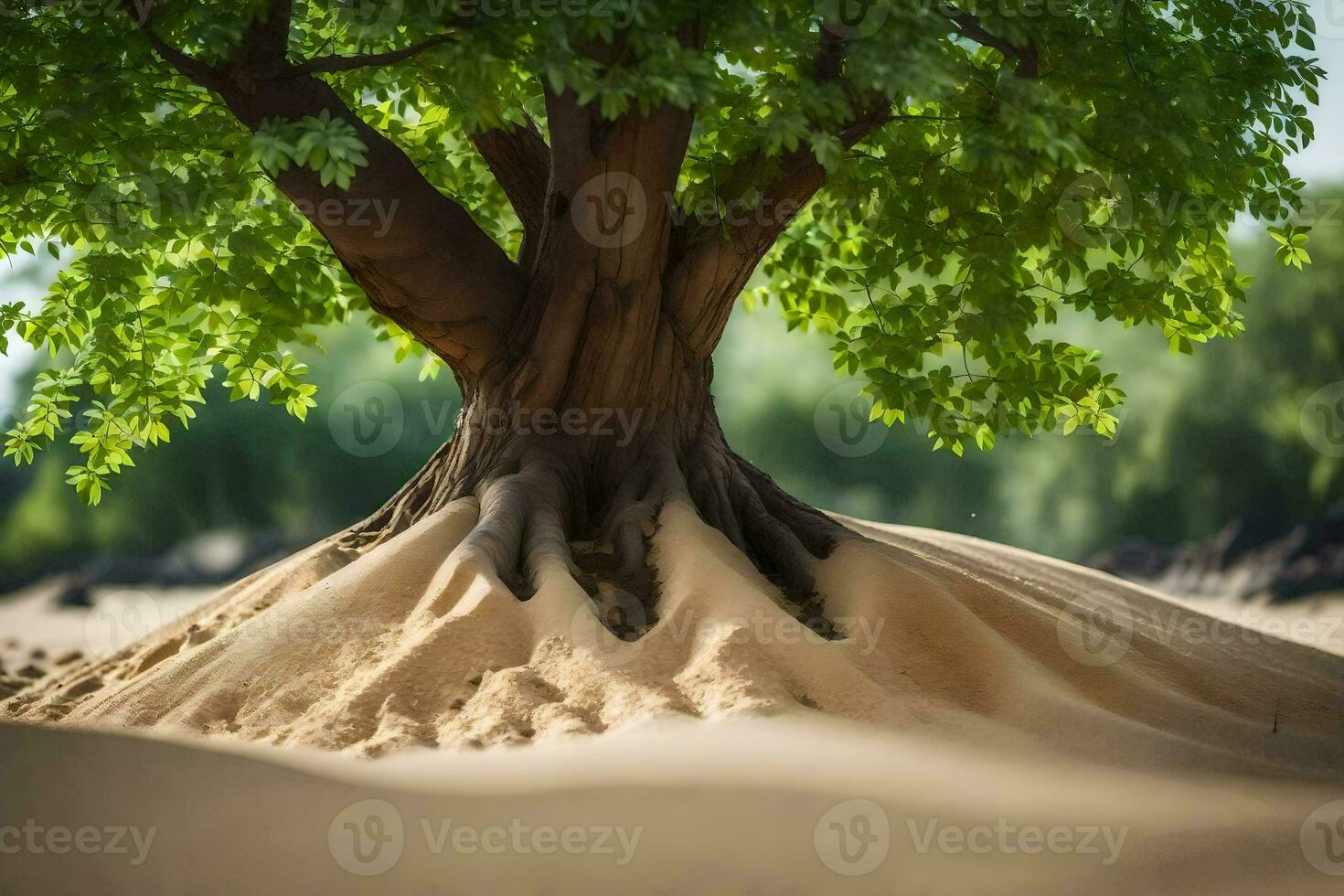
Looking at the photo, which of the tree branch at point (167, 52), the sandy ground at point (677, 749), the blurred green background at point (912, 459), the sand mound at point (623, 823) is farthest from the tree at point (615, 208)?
the blurred green background at point (912, 459)

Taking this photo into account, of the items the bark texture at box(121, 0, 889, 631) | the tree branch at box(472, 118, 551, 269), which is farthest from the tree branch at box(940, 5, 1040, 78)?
the tree branch at box(472, 118, 551, 269)

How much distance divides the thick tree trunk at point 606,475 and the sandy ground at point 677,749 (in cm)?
20

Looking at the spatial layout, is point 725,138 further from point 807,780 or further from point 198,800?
point 198,800

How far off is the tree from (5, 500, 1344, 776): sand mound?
1.07ft

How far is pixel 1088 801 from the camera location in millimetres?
2918

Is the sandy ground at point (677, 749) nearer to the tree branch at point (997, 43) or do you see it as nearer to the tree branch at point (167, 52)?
the tree branch at point (167, 52)

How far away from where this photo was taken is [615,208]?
4523mm

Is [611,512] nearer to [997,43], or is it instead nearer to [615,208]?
[615,208]

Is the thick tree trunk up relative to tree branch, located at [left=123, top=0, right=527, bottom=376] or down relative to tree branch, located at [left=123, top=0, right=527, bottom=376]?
down

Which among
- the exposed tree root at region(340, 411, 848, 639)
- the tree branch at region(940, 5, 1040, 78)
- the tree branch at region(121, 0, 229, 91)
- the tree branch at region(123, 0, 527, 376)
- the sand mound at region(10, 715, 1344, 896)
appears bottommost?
the sand mound at region(10, 715, 1344, 896)

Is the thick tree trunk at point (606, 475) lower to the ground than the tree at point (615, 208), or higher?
lower

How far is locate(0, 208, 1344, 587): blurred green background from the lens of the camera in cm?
1118

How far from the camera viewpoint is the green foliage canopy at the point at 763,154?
3480mm

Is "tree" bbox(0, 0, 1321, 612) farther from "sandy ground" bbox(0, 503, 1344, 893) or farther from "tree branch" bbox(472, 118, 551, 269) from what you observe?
"sandy ground" bbox(0, 503, 1344, 893)
